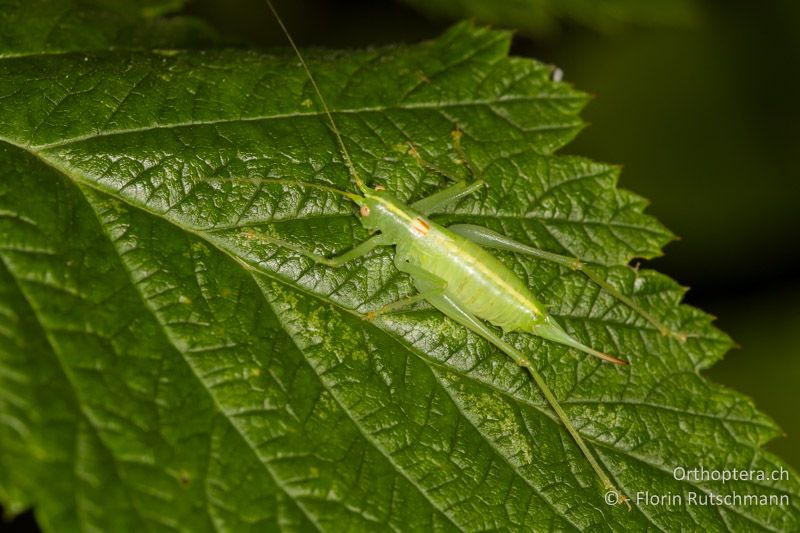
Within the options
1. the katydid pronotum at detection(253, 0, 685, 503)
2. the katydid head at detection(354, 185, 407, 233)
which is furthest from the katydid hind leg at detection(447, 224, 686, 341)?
the katydid head at detection(354, 185, 407, 233)

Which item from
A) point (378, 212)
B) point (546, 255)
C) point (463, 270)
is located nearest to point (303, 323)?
point (378, 212)

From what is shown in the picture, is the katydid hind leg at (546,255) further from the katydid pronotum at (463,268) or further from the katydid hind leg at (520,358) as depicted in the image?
→ the katydid hind leg at (520,358)

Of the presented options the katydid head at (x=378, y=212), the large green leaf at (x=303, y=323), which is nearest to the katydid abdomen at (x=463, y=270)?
the katydid head at (x=378, y=212)

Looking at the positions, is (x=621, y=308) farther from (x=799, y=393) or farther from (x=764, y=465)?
(x=799, y=393)

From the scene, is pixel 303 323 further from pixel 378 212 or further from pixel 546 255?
pixel 546 255

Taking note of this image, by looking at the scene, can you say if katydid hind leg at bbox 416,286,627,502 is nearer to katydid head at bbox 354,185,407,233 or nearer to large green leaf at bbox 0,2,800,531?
large green leaf at bbox 0,2,800,531

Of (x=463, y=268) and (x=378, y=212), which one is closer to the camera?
(x=378, y=212)

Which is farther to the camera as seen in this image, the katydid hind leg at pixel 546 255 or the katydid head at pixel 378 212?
the katydid hind leg at pixel 546 255

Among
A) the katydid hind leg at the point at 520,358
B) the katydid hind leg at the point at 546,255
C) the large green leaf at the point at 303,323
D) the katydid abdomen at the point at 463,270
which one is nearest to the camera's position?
the large green leaf at the point at 303,323
